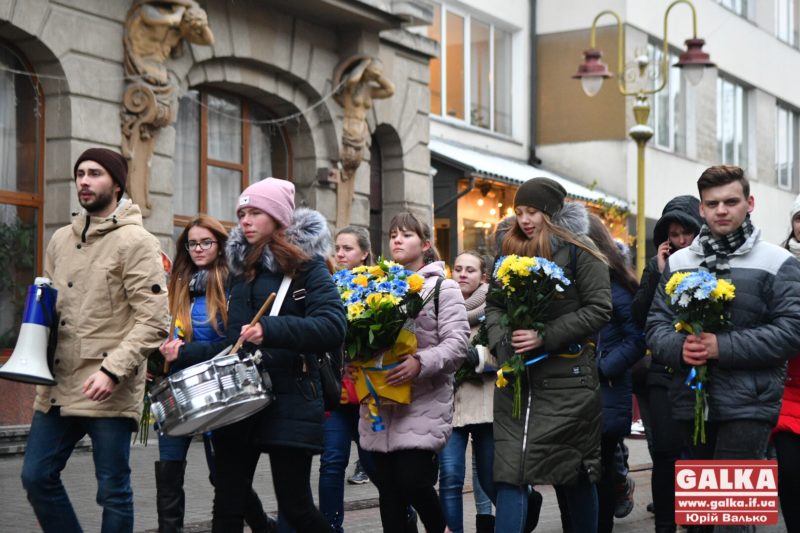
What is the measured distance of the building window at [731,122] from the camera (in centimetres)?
3272

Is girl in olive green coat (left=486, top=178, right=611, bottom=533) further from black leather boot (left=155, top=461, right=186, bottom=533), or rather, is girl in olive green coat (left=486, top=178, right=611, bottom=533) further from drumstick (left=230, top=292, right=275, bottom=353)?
black leather boot (left=155, top=461, right=186, bottom=533)

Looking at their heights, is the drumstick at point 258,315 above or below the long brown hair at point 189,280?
below

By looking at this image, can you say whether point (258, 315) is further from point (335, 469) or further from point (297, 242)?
point (335, 469)

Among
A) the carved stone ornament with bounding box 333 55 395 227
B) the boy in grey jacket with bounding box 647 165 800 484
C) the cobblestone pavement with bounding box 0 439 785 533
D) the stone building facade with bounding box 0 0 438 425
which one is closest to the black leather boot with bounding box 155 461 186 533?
the cobblestone pavement with bounding box 0 439 785 533

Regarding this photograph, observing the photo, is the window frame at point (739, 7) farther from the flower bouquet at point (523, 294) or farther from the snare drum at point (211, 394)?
the snare drum at point (211, 394)

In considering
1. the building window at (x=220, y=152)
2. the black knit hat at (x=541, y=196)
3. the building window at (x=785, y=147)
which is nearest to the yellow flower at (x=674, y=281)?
the black knit hat at (x=541, y=196)

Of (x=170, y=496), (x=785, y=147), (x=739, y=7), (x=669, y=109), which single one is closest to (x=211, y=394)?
(x=170, y=496)

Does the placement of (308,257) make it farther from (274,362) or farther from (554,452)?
(554,452)

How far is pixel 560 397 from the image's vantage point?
21.7 ft

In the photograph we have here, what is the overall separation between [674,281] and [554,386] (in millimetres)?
884

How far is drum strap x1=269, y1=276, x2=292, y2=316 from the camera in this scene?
19.6 feet

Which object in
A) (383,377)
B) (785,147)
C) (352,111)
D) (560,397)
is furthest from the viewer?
(785,147)

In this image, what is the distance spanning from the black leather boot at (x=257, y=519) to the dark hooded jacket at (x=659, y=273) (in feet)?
7.94

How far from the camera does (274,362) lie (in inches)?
232
